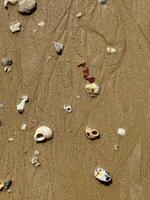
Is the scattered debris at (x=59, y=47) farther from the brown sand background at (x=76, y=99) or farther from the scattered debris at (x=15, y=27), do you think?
the scattered debris at (x=15, y=27)

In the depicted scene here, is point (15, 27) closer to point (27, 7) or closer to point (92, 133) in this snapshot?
point (27, 7)

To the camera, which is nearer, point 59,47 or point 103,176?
point 103,176

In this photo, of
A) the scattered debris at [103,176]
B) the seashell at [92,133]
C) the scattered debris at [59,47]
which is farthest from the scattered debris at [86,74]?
the scattered debris at [103,176]

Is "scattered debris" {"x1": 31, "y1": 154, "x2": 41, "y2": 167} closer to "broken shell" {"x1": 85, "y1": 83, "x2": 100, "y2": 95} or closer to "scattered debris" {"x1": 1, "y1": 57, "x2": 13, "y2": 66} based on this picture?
"broken shell" {"x1": 85, "y1": 83, "x2": 100, "y2": 95}

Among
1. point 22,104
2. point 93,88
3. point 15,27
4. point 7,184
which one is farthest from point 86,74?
point 7,184

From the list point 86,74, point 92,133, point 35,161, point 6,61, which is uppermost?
point 6,61

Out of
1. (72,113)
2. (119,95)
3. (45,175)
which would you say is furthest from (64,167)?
(119,95)

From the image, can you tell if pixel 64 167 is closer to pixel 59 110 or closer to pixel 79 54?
pixel 59 110
